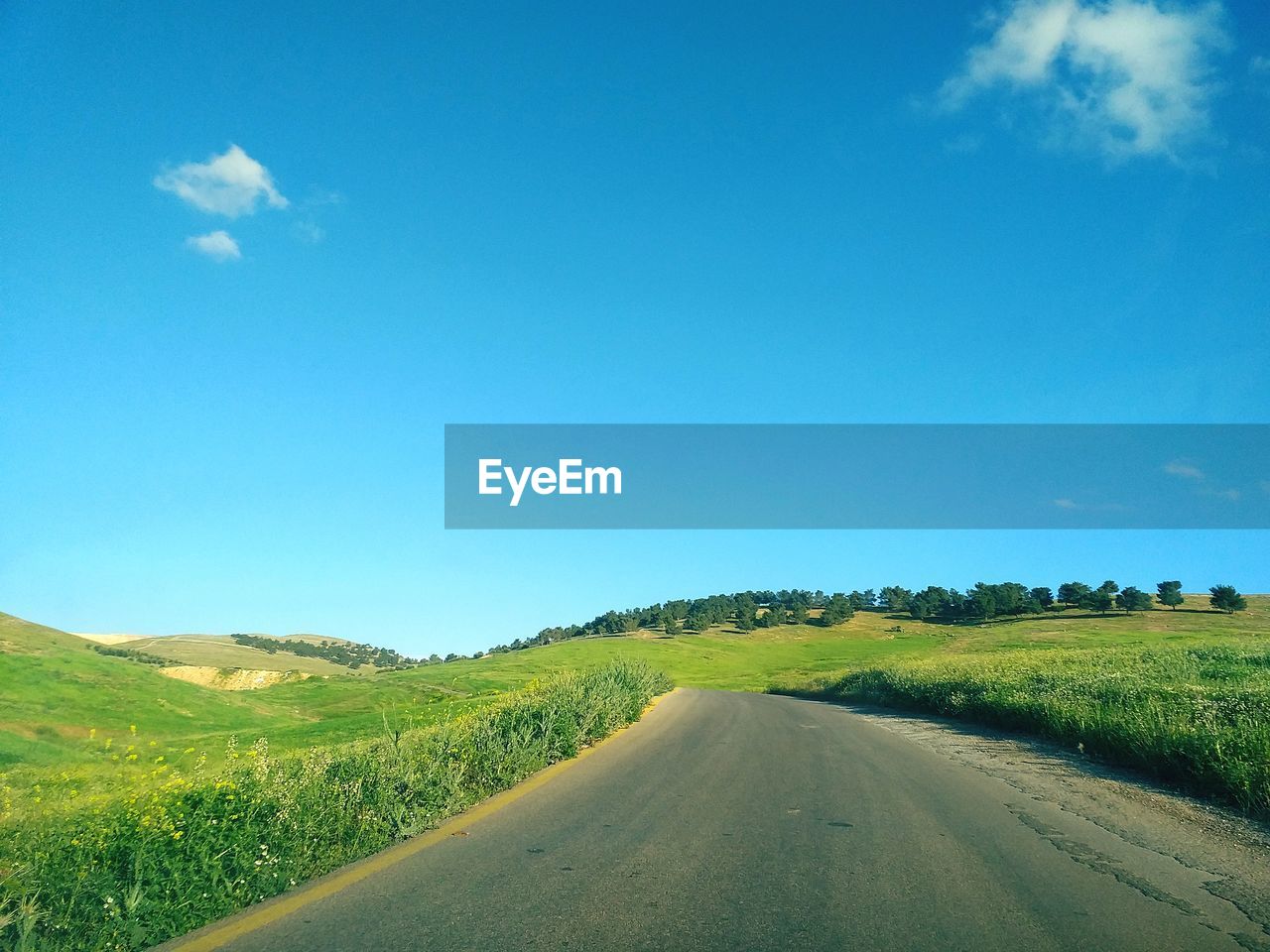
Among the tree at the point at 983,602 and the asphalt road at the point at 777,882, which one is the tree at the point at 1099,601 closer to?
the tree at the point at 983,602

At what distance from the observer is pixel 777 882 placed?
570 cm

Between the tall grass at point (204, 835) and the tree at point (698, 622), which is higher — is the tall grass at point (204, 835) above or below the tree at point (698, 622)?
below

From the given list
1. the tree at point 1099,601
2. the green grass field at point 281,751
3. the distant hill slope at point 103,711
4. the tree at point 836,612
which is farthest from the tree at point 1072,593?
the distant hill slope at point 103,711

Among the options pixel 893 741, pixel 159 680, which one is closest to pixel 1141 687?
pixel 893 741

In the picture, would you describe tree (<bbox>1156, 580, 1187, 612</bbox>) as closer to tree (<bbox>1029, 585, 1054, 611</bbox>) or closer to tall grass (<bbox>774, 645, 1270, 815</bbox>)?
tree (<bbox>1029, 585, 1054, 611</bbox>)

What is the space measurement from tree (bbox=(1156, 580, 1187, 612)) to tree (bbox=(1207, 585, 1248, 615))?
5.10 metres

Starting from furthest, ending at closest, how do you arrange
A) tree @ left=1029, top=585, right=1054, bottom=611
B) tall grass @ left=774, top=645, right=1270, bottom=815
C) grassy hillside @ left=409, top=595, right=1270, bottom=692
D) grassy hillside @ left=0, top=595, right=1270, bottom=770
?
1. tree @ left=1029, top=585, right=1054, bottom=611
2. grassy hillside @ left=409, top=595, right=1270, bottom=692
3. grassy hillside @ left=0, top=595, right=1270, bottom=770
4. tall grass @ left=774, top=645, right=1270, bottom=815

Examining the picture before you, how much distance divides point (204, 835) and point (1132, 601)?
115469 mm

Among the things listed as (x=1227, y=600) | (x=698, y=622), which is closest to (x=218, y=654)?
(x=698, y=622)

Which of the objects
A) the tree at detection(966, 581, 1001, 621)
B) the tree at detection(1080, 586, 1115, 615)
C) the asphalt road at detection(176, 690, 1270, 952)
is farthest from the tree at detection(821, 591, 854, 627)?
the asphalt road at detection(176, 690, 1270, 952)

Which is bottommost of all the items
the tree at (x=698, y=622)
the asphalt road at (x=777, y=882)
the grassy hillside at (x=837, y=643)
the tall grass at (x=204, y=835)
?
the grassy hillside at (x=837, y=643)

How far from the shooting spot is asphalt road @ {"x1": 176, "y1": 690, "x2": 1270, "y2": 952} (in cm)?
458

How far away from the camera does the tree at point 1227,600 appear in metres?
84.2

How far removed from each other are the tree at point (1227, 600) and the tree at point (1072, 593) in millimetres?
18267
